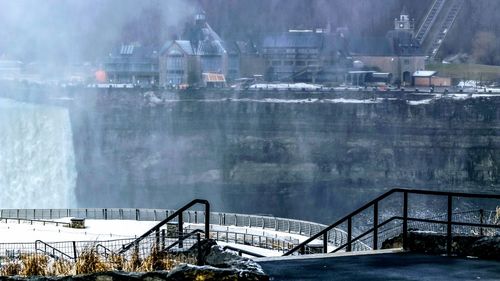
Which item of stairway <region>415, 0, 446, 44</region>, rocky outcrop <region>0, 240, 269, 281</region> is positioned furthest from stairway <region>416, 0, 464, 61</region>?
rocky outcrop <region>0, 240, 269, 281</region>

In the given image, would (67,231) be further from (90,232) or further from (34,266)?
(34,266)

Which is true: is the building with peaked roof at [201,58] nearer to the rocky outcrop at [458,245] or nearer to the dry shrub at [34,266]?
the dry shrub at [34,266]

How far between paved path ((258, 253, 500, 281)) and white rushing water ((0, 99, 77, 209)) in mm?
44823

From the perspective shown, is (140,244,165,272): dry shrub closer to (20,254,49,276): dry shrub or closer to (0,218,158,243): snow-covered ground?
(20,254,49,276): dry shrub

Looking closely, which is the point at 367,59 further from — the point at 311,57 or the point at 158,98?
the point at 158,98

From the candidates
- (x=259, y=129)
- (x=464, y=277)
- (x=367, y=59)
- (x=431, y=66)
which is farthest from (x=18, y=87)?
(x=464, y=277)

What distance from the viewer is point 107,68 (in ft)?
226

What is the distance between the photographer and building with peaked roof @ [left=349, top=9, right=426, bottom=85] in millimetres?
66688

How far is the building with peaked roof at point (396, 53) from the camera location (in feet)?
219

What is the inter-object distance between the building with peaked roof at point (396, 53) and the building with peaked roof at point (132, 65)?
43.8 ft

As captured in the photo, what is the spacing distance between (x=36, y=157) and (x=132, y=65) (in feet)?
41.4

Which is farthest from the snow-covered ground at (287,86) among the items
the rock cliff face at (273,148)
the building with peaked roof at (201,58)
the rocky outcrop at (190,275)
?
the rocky outcrop at (190,275)

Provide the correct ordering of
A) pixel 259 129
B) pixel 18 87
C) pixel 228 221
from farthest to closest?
pixel 18 87, pixel 259 129, pixel 228 221

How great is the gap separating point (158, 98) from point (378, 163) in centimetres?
1518
